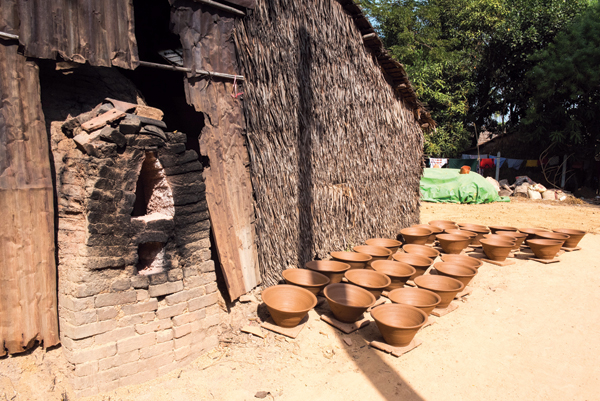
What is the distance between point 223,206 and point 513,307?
3898 millimetres

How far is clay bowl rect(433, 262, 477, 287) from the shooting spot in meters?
4.87

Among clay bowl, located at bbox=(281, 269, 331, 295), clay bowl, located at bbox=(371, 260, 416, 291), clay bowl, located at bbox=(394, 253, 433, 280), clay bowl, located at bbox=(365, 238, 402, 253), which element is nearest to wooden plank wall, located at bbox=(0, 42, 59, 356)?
clay bowl, located at bbox=(281, 269, 331, 295)

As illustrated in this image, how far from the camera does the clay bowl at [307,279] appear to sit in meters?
4.21

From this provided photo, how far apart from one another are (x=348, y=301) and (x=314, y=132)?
7.47 feet

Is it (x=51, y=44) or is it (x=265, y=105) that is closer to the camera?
(x=51, y=44)

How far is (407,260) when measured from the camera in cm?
542

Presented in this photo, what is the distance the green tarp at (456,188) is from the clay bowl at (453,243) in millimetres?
6628

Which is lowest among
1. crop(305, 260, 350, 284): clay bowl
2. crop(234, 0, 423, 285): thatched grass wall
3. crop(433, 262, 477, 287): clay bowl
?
crop(433, 262, 477, 287): clay bowl

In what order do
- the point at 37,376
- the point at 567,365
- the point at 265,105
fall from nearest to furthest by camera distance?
1. the point at 37,376
2. the point at 567,365
3. the point at 265,105

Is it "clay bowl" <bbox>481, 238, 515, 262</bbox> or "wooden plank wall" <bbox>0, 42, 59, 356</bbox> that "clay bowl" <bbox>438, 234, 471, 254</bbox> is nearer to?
"clay bowl" <bbox>481, 238, 515, 262</bbox>

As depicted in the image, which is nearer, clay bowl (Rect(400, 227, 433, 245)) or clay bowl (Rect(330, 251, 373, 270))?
clay bowl (Rect(330, 251, 373, 270))

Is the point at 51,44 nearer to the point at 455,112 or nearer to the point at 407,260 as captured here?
the point at 407,260

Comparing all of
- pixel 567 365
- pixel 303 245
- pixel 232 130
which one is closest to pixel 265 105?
pixel 232 130

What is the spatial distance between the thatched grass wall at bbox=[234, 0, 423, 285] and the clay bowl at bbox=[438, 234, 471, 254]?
981 mm
